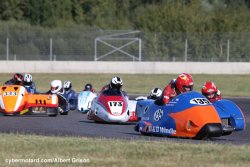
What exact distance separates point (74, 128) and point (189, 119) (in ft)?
11.3

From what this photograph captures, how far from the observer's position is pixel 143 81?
39.9 meters

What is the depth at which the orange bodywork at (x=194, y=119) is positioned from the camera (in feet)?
49.0

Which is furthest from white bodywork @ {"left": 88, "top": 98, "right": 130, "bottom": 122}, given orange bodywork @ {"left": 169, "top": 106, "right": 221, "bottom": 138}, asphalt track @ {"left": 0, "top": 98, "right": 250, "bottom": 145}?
orange bodywork @ {"left": 169, "top": 106, "right": 221, "bottom": 138}

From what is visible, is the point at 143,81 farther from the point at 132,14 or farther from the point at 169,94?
the point at 132,14

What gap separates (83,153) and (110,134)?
376 cm

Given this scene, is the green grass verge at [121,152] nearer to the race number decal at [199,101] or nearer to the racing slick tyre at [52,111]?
the race number decal at [199,101]

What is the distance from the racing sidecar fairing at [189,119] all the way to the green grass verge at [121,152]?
39 cm

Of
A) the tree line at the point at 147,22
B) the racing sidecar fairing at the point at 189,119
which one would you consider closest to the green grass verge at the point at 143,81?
the tree line at the point at 147,22

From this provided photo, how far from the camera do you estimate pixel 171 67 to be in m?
44.1

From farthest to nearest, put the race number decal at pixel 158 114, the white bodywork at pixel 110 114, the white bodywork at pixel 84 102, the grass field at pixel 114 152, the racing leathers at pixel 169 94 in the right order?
the white bodywork at pixel 84 102, the white bodywork at pixel 110 114, the racing leathers at pixel 169 94, the race number decal at pixel 158 114, the grass field at pixel 114 152

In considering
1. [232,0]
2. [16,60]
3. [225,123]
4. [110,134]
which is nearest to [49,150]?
[110,134]

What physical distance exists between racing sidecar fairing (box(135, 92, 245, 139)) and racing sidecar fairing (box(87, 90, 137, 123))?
3.15 metres

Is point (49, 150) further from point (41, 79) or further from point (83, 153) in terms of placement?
point (41, 79)

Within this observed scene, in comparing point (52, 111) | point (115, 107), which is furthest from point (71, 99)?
point (115, 107)
